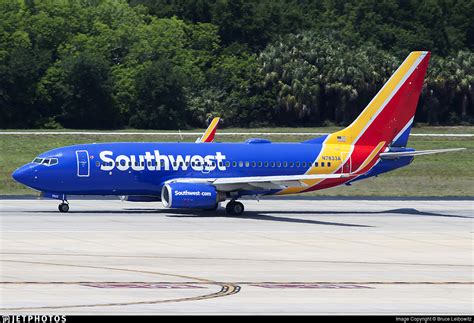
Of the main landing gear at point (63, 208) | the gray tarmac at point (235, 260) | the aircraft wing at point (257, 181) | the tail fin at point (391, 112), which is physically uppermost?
the tail fin at point (391, 112)

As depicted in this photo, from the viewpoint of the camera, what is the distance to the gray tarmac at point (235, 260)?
28391 mm

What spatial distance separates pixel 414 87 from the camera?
207 feet

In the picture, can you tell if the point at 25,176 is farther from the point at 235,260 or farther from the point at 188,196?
the point at 235,260

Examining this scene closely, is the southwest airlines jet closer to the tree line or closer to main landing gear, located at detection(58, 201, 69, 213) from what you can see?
main landing gear, located at detection(58, 201, 69, 213)

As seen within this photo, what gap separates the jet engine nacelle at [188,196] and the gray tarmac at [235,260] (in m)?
0.74

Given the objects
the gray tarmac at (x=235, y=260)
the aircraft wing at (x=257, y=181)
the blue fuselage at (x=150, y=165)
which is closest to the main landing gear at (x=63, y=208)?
the gray tarmac at (x=235, y=260)

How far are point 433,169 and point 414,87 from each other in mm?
29044

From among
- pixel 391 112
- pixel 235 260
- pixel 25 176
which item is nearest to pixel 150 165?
pixel 25 176

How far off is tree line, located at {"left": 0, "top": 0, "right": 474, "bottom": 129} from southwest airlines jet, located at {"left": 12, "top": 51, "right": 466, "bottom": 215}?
2104 inches

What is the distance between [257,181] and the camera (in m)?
57.9

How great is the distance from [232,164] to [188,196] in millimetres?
4523

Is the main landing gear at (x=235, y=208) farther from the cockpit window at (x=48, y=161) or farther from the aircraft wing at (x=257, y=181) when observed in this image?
the cockpit window at (x=48, y=161)

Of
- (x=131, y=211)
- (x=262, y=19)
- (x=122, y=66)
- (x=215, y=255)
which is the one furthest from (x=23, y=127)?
(x=215, y=255)

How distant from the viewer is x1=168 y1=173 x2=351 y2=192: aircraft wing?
57406mm
